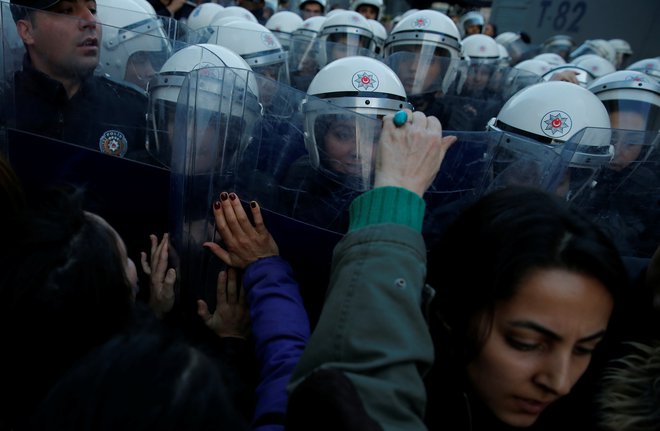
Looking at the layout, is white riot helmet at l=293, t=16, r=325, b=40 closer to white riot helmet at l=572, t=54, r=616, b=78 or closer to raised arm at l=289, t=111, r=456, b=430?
white riot helmet at l=572, t=54, r=616, b=78

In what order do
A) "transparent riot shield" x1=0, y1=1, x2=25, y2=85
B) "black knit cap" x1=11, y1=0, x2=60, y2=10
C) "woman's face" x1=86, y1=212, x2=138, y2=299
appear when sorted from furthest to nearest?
"black knit cap" x1=11, y1=0, x2=60, y2=10, "transparent riot shield" x1=0, y1=1, x2=25, y2=85, "woman's face" x1=86, y1=212, x2=138, y2=299

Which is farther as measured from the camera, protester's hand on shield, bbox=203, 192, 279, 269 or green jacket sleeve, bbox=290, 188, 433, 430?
protester's hand on shield, bbox=203, 192, 279, 269

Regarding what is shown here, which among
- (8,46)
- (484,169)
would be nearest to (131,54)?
(8,46)

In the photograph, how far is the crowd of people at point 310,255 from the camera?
2.61 ft

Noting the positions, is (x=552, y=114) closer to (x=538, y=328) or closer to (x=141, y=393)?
(x=538, y=328)

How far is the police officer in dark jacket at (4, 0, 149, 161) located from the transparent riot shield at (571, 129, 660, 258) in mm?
1692

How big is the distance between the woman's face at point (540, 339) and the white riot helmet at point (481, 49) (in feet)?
18.2

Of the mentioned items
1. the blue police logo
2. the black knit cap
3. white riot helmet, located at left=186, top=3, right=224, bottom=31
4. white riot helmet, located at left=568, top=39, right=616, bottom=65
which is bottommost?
the blue police logo

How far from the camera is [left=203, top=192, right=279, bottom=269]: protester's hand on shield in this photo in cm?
144

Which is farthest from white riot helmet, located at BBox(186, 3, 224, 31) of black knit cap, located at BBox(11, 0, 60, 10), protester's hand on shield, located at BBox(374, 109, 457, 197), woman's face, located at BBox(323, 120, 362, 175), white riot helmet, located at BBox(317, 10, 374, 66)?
protester's hand on shield, located at BBox(374, 109, 457, 197)

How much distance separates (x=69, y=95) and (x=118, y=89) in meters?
0.20

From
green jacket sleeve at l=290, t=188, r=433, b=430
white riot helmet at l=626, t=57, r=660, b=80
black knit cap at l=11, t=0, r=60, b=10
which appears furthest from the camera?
white riot helmet at l=626, t=57, r=660, b=80

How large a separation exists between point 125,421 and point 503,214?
794 mm

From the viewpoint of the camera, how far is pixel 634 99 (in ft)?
10.2
